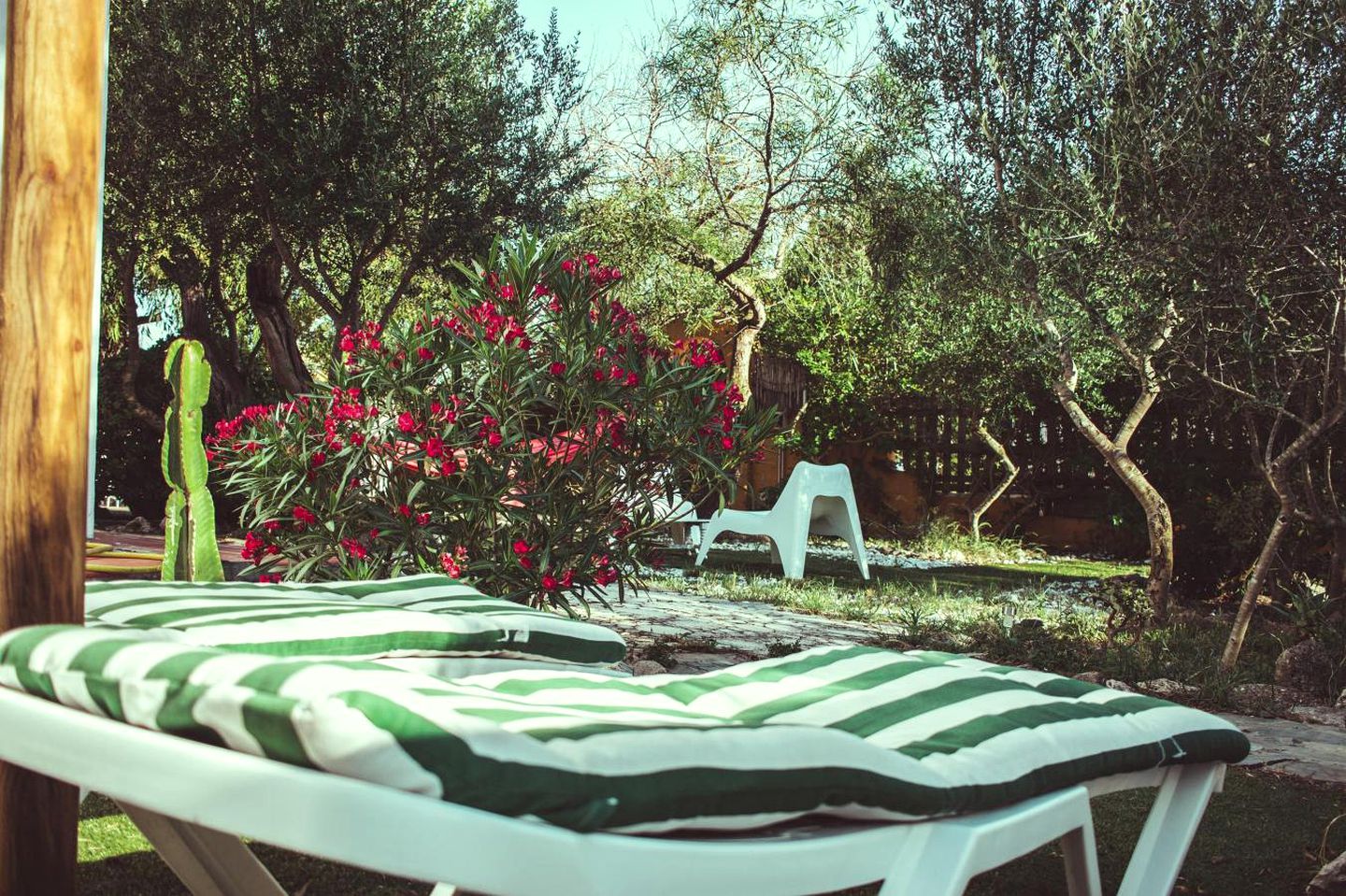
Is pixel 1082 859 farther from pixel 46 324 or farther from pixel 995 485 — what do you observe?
pixel 995 485

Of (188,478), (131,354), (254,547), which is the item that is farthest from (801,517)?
(131,354)

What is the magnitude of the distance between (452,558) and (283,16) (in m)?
6.21

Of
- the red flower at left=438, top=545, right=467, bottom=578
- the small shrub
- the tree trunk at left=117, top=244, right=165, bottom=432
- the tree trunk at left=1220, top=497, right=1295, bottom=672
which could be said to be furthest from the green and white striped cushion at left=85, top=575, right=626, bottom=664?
the small shrub

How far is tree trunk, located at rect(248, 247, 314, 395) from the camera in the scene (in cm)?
892

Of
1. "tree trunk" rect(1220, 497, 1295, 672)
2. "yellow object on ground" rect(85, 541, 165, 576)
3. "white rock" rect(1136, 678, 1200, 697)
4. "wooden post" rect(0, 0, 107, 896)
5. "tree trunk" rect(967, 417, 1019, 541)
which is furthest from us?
"tree trunk" rect(967, 417, 1019, 541)

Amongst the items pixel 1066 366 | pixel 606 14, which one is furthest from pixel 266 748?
pixel 606 14

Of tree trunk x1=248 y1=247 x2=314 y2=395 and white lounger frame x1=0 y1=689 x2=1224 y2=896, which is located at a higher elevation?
tree trunk x1=248 y1=247 x2=314 y2=395

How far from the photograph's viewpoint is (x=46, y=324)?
5.69 ft

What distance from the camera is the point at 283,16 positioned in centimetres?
883

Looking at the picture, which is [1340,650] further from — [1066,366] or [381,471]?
[381,471]

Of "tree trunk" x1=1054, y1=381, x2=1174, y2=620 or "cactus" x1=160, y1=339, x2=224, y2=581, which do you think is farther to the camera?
"tree trunk" x1=1054, y1=381, x2=1174, y2=620

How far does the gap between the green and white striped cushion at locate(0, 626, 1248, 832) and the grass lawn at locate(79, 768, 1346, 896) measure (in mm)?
960

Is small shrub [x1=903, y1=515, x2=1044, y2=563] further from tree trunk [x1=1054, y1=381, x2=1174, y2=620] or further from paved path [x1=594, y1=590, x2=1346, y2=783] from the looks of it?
tree trunk [x1=1054, y1=381, x2=1174, y2=620]

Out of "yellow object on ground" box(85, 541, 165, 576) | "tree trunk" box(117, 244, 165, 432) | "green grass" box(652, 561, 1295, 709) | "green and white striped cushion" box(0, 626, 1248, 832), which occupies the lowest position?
"green grass" box(652, 561, 1295, 709)
